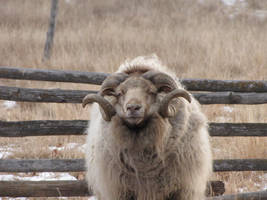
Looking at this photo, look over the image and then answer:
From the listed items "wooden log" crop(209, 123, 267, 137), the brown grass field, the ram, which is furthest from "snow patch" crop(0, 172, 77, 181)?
"wooden log" crop(209, 123, 267, 137)

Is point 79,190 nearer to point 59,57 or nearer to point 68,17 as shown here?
point 59,57

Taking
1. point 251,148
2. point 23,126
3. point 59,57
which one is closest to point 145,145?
point 23,126

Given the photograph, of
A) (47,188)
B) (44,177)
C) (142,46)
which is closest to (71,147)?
(44,177)

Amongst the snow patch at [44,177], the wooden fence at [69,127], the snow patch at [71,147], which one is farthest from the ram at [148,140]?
the snow patch at [71,147]

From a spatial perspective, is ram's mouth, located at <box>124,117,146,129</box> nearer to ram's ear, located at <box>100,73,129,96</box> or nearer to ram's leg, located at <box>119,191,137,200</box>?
ram's ear, located at <box>100,73,129,96</box>

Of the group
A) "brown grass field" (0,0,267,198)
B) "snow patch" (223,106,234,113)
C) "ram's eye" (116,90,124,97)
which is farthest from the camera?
"snow patch" (223,106,234,113)

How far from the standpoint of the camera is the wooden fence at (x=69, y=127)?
393cm

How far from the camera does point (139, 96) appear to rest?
2791 millimetres

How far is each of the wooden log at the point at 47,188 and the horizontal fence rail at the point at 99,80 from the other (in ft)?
3.98

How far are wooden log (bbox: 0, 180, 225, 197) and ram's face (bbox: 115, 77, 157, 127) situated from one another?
4.57 feet

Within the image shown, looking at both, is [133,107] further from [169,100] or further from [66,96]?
[66,96]

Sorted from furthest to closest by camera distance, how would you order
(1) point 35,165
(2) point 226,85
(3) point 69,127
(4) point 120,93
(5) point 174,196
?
(2) point 226,85, (3) point 69,127, (1) point 35,165, (5) point 174,196, (4) point 120,93

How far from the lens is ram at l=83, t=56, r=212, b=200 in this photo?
2.86 meters

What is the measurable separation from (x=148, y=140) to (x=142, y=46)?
8054 millimetres
